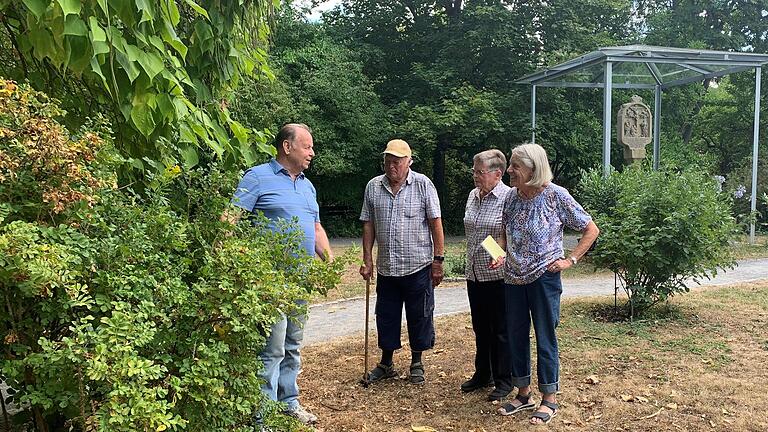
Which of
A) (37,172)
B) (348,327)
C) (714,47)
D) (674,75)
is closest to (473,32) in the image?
(674,75)

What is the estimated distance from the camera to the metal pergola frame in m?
12.2

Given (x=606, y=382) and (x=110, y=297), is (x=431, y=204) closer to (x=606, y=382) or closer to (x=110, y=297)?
(x=606, y=382)

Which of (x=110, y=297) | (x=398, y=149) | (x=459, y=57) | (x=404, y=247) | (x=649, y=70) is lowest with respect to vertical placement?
(x=404, y=247)

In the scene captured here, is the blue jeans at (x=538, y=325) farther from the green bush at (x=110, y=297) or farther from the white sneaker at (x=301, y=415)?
the green bush at (x=110, y=297)

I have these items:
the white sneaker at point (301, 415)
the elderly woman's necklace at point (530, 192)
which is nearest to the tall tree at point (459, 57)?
the elderly woman's necklace at point (530, 192)

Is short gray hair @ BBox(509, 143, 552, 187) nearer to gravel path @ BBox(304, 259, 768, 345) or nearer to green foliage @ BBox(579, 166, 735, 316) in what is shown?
green foliage @ BBox(579, 166, 735, 316)

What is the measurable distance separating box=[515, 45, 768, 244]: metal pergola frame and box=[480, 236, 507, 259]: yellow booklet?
23.4ft

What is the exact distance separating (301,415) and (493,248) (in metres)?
1.60

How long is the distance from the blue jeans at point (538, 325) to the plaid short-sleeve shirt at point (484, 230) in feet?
1.16

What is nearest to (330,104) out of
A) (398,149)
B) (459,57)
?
(459,57)

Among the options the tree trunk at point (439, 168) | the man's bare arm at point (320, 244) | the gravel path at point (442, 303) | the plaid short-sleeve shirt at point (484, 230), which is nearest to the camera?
the man's bare arm at point (320, 244)

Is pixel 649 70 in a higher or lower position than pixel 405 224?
higher

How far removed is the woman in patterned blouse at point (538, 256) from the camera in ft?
13.3

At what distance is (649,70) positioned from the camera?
47.9ft
